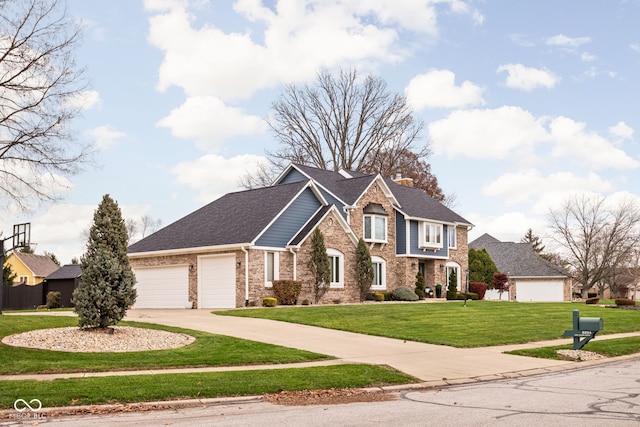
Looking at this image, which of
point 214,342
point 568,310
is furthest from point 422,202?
point 214,342

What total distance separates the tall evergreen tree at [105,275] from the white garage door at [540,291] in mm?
48705

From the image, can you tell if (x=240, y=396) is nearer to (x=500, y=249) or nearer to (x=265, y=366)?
(x=265, y=366)

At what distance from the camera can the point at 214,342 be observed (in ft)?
58.5

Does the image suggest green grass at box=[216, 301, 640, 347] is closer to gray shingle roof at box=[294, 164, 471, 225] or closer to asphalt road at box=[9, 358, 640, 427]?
asphalt road at box=[9, 358, 640, 427]

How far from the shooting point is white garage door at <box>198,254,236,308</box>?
3266cm

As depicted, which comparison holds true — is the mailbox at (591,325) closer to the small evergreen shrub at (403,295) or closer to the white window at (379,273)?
the small evergreen shrub at (403,295)

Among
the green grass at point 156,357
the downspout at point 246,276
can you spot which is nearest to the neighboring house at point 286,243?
the downspout at point 246,276

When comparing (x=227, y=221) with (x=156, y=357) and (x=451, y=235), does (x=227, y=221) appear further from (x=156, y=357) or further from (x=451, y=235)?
(x=156, y=357)

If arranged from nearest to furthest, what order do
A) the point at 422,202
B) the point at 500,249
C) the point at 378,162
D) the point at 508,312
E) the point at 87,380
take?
the point at 87,380 < the point at 508,312 < the point at 422,202 < the point at 378,162 < the point at 500,249

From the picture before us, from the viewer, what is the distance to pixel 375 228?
41.6 m

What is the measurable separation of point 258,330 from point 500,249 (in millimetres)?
48641

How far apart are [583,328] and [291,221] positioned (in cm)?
1931

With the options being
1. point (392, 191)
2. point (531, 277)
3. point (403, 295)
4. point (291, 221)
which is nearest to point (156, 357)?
point (291, 221)

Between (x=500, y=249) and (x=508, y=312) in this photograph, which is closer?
(x=508, y=312)
